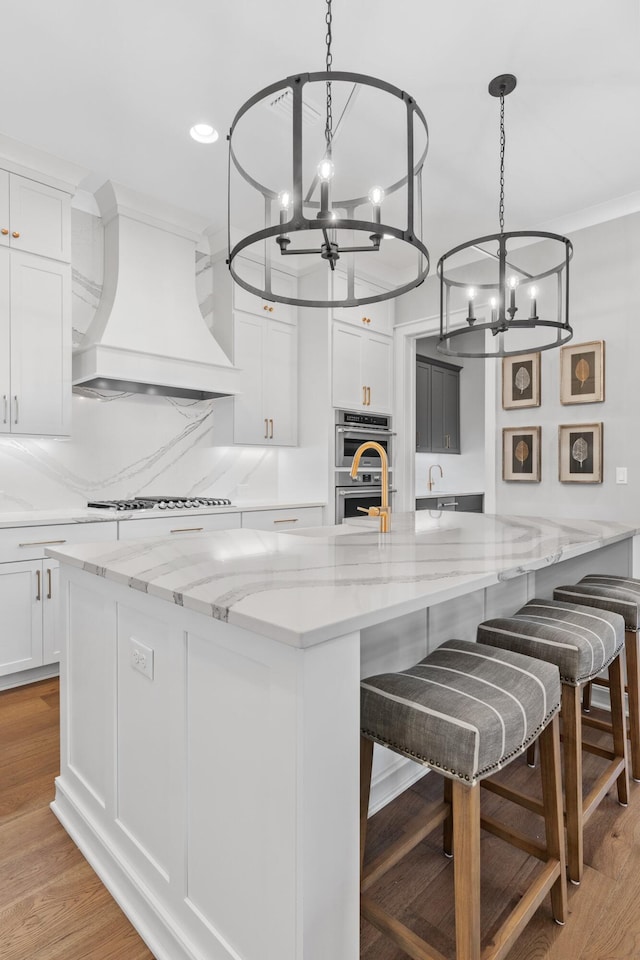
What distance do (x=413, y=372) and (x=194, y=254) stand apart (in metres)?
2.23

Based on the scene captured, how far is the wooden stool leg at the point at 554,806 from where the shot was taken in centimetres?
132

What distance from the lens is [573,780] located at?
1.48m

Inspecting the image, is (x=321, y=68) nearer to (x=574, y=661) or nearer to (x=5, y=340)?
(x=5, y=340)

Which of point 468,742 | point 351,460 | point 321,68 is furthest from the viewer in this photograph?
point 351,460

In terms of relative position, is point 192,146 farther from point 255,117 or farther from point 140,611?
point 140,611

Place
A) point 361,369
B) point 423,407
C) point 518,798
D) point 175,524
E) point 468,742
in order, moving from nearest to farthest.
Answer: point 468,742 → point 518,798 → point 175,524 → point 361,369 → point 423,407

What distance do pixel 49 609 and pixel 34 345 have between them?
5.01ft

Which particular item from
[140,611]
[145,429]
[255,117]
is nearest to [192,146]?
[255,117]

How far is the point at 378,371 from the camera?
478 centimetres

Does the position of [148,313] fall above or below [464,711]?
above

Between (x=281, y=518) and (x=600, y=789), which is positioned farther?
(x=281, y=518)

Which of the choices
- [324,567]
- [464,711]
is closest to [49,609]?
[324,567]

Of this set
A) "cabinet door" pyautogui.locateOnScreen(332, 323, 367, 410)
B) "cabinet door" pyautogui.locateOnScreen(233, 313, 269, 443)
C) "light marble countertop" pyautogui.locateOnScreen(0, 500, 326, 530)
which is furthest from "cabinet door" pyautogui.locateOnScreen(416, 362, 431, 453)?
"light marble countertop" pyautogui.locateOnScreen(0, 500, 326, 530)

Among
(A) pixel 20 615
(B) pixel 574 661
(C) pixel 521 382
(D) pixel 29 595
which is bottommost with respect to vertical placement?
(A) pixel 20 615
